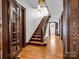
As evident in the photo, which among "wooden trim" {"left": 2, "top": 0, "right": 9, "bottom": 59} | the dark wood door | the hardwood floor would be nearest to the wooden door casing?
"wooden trim" {"left": 2, "top": 0, "right": 9, "bottom": 59}

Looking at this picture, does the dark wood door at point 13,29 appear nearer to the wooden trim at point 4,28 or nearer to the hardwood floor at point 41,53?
the wooden trim at point 4,28

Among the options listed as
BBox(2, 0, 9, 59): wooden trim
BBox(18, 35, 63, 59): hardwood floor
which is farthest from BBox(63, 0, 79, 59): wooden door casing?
BBox(18, 35, 63, 59): hardwood floor

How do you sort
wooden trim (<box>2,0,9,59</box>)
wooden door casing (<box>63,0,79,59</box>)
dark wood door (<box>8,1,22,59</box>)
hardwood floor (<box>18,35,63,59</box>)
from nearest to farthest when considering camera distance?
wooden door casing (<box>63,0,79,59</box>) < wooden trim (<box>2,0,9,59</box>) < dark wood door (<box>8,1,22,59</box>) < hardwood floor (<box>18,35,63,59</box>)

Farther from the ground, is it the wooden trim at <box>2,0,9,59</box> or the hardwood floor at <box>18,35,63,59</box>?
the wooden trim at <box>2,0,9,59</box>

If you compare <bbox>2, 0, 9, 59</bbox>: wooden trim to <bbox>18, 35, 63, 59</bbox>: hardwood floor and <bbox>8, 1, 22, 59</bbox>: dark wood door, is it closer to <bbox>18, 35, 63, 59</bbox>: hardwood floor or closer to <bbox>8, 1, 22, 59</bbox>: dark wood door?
<bbox>8, 1, 22, 59</bbox>: dark wood door

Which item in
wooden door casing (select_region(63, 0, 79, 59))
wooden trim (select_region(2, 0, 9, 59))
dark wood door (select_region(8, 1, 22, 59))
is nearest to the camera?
wooden door casing (select_region(63, 0, 79, 59))

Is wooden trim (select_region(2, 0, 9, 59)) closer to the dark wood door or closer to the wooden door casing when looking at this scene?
the dark wood door

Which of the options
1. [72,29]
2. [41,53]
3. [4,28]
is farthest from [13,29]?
[72,29]

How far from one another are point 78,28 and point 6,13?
165 cm

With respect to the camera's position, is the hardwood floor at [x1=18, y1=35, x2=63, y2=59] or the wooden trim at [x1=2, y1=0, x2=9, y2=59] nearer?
the wooden trim at [x1=2, y1=0, x2=9, y2=59]

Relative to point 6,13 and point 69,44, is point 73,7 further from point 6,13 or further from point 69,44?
point 6,13

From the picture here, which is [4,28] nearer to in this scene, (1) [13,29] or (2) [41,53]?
(1) [13,29]

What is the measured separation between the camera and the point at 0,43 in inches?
114

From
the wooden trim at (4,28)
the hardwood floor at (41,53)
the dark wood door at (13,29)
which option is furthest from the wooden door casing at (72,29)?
the hardwood floor at (41,53)
